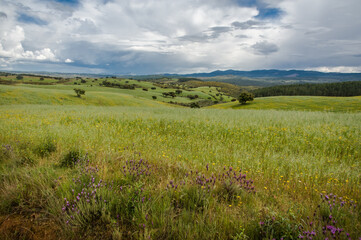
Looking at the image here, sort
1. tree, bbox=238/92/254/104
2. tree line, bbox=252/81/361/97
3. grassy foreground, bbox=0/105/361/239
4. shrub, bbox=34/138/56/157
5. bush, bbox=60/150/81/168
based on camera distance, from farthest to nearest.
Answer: tree line, bbox=252/81/361/97 → tree, bbox=238/92/254/104 → shrub, bbox=34/138/56/157 → bush, bbox=60/150/81/168 → grassy foreground, bbox=0/105/361/239

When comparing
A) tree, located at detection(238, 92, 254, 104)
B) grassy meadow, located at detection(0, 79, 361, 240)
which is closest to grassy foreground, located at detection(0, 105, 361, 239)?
grassy meadow, located at detection(0, 79, 361, 240)

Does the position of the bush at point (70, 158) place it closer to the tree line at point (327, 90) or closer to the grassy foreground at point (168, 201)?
the grassy foreground at point (168, 201)

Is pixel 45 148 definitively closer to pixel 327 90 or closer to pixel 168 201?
pixel 168 201

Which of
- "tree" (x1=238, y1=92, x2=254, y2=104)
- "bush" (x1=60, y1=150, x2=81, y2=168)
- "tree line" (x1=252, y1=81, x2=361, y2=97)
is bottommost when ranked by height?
"tree" (x1=238, y1=92, x2=254, y2=104)

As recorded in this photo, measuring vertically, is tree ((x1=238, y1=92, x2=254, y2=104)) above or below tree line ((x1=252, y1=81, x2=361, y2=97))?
below

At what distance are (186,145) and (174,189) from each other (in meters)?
3.39

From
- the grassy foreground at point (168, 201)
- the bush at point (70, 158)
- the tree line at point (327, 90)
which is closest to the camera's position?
the grassy foreground at point (168, 201)

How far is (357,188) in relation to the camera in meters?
3.42

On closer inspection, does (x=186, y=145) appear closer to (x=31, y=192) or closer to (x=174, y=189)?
(x=174, y=189)

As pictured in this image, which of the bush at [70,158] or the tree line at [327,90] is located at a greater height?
the tree line at [327,90]

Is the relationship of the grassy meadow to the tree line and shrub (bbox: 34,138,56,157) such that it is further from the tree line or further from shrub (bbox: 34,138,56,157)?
the tree line

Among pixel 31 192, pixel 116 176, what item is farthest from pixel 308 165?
pixel 31 192

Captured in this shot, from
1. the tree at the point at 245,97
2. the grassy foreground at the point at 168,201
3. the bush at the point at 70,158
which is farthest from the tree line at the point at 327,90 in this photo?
the bush at the point at 70,158

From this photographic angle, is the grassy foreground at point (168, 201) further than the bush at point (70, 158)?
No
